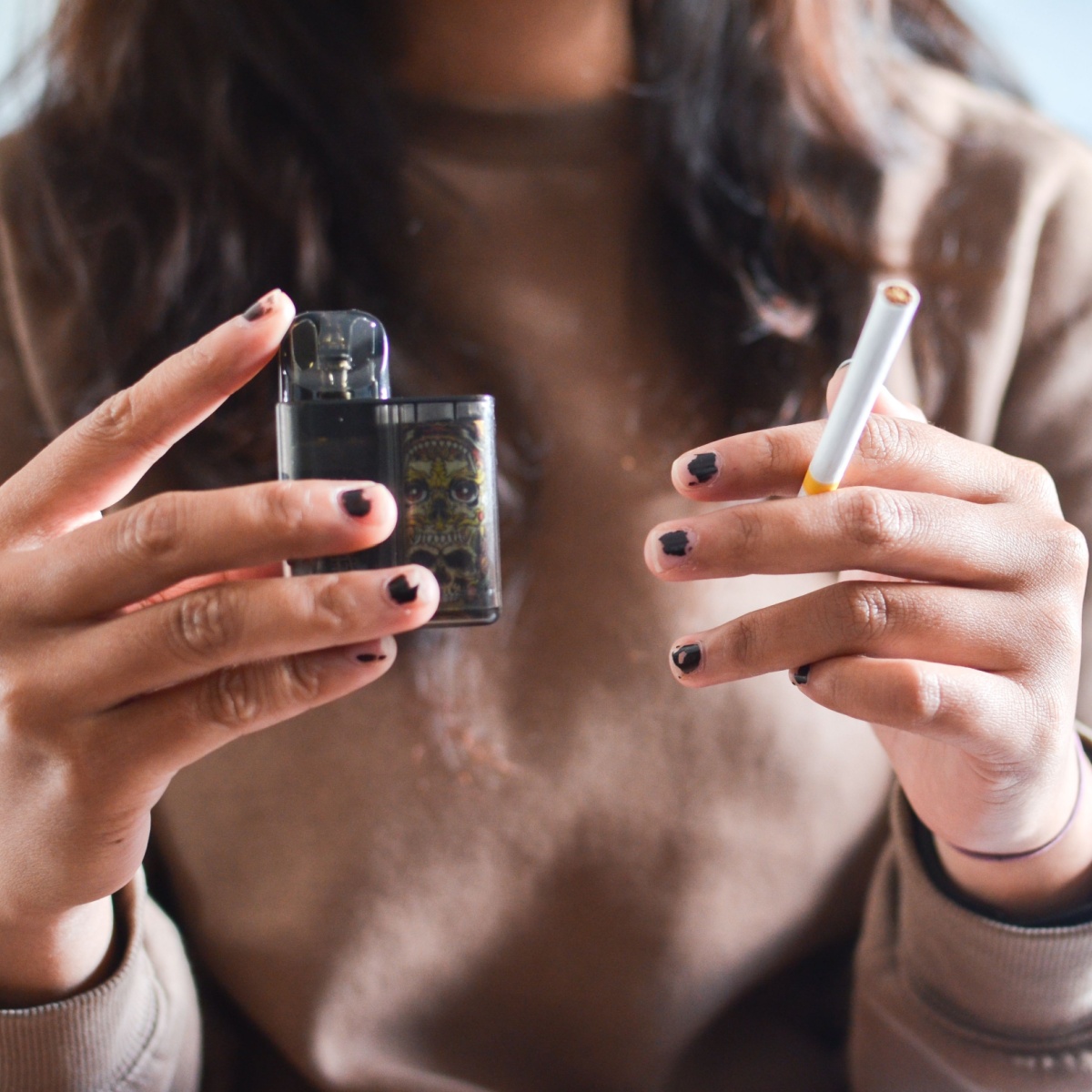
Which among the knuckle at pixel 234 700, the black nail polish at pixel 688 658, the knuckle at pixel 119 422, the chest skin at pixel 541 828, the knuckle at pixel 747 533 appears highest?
the knuckle at pixel 119 422

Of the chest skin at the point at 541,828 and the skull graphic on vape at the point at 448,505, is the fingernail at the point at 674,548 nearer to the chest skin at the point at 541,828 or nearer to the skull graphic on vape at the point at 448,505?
the skull graphic on vape at the point at 448,505

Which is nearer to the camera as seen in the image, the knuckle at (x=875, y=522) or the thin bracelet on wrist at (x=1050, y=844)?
the knuckle at (x=875, y=522)

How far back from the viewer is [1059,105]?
3.20ft

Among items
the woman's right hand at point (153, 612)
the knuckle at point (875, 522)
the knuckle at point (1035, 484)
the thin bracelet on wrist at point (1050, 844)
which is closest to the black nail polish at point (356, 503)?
the woman's right hand at point (153, 612)

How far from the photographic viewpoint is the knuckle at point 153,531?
405 mm

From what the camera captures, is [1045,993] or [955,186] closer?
[1045,993]

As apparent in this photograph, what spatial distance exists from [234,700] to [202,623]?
46 millimetres

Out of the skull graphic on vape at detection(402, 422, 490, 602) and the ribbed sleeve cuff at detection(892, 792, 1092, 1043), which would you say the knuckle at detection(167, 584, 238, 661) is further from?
the ribbed sleeve cuff at detection(892, 792, 1092, 1043)

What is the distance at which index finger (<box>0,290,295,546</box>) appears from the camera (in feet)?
1.39

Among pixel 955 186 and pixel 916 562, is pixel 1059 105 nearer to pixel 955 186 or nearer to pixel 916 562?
pixel 955 186

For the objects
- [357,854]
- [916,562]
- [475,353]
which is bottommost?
[357,854]

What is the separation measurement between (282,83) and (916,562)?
67cm

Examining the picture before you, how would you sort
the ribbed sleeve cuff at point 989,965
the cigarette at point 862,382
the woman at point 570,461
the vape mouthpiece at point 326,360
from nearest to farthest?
the cigarette at point 862,382, the vape mouthpiece at point 326,360, the ribbed sleeve cuff at point 989,965, the woman at point 570,461

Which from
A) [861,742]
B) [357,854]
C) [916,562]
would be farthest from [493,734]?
[916,562]
